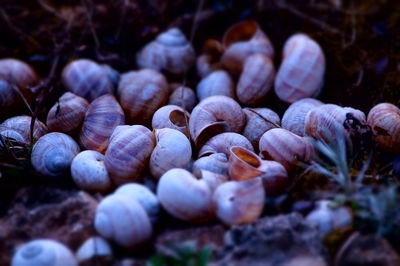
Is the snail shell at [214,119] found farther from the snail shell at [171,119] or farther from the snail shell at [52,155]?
the snail shell at [52,155]

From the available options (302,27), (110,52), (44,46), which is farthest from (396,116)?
(44,46)

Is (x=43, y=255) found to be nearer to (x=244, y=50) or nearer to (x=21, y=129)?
(x=21, y=129)

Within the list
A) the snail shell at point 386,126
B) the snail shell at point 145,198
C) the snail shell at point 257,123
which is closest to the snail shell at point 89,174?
the snail shell at point 145,198

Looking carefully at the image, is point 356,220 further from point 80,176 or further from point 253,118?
point 80,176

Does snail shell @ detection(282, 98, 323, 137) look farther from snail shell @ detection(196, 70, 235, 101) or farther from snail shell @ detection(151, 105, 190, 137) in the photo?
snail shell @ detection(151, 105, 190, 137)

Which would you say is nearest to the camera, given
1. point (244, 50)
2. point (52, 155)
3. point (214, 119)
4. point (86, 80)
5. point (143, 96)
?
point (52, 155)

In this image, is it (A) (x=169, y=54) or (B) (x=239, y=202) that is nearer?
(B) (x=239, y=202)

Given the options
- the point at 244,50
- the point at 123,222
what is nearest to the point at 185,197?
the point at 123,222

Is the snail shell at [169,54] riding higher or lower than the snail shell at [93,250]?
higher
